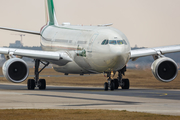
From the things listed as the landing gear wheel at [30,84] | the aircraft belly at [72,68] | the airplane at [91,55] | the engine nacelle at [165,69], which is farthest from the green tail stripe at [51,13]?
the engine nacelle at [165,69]

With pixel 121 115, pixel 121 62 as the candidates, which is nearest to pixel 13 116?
pixel 121 115

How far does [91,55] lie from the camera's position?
31156 millimetres

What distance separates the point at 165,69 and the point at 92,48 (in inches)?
232

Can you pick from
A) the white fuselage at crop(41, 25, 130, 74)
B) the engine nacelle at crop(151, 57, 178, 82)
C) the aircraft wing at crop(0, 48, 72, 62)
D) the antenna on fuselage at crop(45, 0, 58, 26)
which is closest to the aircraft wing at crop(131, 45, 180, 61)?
the engine nacelle at crop(151, 57, 178, 82)

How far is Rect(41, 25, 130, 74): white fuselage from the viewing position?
29.6 meters

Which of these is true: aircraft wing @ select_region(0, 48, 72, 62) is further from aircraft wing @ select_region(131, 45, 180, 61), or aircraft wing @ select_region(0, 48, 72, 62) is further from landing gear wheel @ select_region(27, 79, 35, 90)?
aircraft wing @ select_region(131, 45, 180, 61)

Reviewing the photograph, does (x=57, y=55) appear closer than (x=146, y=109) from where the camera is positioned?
No

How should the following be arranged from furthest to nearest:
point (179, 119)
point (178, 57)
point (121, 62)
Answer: point (178, 57), point (121, 62), point (179, 119)

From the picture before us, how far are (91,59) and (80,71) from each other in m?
3.63

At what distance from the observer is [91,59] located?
3125 cm

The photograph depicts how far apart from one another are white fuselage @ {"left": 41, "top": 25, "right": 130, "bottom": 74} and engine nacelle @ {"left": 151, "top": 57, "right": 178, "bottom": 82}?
3.39 meters

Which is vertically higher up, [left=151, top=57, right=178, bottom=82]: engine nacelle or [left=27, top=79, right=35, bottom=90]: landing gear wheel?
[left=151, top=57, right=178, bottom=82]: engine nacelle

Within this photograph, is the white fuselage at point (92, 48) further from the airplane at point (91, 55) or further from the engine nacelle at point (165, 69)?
the engine nacelle at point (165, 69)

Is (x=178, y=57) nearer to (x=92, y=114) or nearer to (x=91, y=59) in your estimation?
(x=91, y=59)
